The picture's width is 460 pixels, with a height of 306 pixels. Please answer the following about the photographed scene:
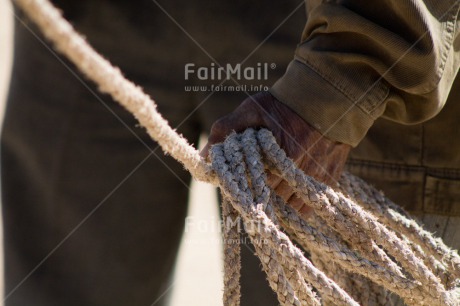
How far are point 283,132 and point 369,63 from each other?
140 millimetres

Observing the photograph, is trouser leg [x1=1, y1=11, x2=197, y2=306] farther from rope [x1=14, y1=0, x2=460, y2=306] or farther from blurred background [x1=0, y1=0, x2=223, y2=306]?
rope [x1=14, y1=0, x2=460, y2=306]

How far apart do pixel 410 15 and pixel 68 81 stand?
765 millimetres

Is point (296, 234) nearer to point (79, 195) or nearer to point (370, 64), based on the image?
point (370, 64)

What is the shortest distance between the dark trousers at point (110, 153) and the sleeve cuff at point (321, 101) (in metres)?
0.41

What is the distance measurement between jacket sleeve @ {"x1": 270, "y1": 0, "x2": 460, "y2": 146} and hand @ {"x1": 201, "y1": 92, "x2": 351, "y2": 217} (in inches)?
0.5

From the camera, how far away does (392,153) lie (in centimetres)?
113

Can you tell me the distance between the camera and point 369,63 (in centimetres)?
90

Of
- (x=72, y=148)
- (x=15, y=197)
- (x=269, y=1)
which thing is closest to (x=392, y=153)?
(x=269, y=1)

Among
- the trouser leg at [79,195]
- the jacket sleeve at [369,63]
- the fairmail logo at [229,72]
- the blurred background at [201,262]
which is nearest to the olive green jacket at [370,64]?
the jacket sleeve at [369,63]

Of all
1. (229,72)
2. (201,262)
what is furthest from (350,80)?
(201,262)

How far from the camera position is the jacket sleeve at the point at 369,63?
34.1 inches

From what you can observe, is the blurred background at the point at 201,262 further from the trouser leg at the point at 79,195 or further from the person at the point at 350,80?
the person at the point at 350,80

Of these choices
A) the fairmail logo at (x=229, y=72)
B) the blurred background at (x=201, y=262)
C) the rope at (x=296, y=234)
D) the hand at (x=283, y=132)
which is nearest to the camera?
the rope at (x=296, y=234)

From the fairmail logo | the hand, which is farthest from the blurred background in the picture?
the hand
